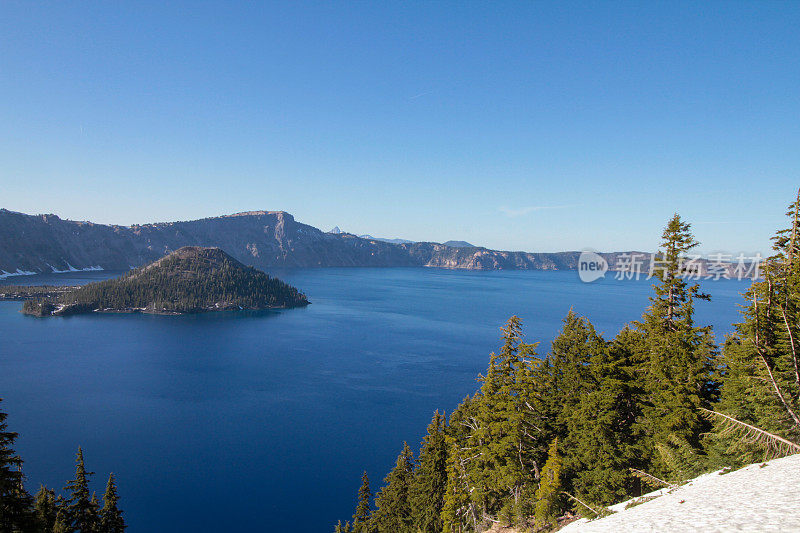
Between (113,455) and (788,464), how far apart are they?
7494 centimetres

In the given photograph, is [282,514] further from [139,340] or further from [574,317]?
[139,340]

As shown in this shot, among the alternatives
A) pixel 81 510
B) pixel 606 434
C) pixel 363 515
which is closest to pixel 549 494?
pixel 606 434

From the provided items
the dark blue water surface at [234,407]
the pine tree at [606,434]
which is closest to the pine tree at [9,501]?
the pine tree at [606,434]

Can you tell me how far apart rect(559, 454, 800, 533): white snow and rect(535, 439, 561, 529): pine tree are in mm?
8986

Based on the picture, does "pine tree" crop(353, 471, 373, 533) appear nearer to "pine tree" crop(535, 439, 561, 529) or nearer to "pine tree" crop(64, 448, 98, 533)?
"pine tree" crop(535, 439, 561, 529)

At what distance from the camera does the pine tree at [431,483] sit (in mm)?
37906

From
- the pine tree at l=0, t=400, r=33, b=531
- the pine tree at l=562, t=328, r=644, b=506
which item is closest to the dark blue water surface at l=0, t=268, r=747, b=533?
the pine tree at l=0, t=400, r=33, b=531

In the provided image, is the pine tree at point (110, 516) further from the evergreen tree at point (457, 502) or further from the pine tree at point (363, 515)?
the evergreen tree at point (457, 502)

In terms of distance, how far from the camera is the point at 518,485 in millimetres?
29797

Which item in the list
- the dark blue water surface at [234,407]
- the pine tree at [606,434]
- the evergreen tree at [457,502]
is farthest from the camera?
the dark blue water surface at [234,407]

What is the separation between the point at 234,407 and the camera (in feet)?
270

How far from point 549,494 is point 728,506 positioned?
48.9 feet

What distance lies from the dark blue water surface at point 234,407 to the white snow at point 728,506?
145 ft

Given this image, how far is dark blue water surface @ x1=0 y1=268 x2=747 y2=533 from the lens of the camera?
176 feet
